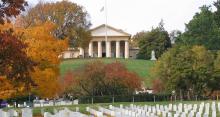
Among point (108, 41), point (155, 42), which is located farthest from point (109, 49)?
point (155, 42)

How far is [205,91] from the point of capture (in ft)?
213

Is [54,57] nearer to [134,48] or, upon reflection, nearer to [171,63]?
[171,63]

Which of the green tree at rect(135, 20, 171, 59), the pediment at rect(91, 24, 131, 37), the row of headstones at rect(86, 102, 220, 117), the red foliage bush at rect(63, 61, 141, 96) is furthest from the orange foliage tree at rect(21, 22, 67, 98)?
the pediment at rect(91, 24, 131, 37)

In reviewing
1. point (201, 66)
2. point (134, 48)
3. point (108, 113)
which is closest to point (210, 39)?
point (201, 66)

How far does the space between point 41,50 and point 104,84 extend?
72.8 ft

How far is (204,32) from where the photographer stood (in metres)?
98.0

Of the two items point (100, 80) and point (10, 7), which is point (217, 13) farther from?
point (10, 7)

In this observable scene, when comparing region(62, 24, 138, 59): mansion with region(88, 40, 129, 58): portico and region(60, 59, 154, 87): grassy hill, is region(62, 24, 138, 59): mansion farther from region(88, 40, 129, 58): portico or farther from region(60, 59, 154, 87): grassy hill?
region(60, 59, 154, 87): grassy hill

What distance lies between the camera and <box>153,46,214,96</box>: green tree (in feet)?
204

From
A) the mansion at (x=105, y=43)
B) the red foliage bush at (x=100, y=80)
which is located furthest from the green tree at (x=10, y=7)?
the mansion at (x=105, y=43)

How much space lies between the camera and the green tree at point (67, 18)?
100m

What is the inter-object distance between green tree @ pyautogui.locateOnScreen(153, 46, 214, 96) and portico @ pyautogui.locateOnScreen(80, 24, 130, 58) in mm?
63662

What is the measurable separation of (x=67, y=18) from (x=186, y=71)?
48.4m

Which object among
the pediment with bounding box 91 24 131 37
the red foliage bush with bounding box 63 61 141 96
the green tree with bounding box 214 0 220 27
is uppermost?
the green tree with bounding box 214 0 220 27
